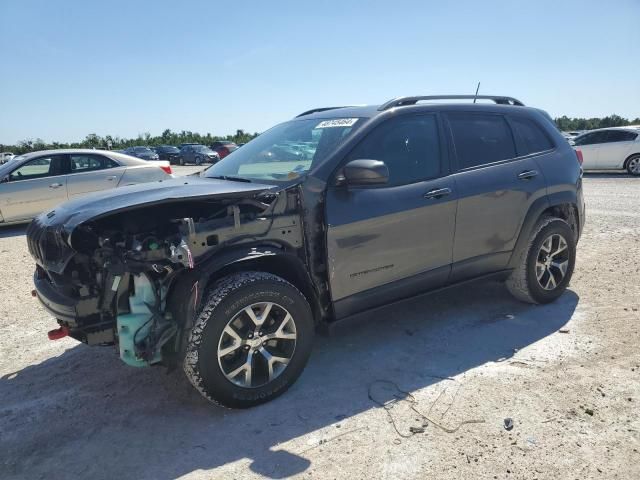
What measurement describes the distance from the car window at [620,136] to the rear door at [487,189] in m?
13.6

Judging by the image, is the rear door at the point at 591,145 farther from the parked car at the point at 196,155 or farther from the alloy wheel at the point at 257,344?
the parked car at the point at 196,155

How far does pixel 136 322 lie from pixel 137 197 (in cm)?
78

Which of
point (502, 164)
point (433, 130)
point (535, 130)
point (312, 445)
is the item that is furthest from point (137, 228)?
point (535, 130)

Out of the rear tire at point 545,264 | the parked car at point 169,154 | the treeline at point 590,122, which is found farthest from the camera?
the treeline at point 590,122

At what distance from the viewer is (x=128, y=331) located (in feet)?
9.44

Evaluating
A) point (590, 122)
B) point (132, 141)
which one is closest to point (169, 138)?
point (132, 141)

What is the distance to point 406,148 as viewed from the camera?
147 inches

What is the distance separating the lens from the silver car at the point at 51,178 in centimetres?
913

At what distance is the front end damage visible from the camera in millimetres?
2863

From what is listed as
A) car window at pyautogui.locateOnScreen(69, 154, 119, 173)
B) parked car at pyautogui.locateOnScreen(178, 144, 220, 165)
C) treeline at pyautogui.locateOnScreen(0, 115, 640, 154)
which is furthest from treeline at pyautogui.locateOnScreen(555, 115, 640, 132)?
car window at pyautogui.locateOnScreen(69, 154, 119, 173)

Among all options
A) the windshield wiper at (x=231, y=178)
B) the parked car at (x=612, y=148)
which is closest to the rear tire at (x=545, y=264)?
the windshield wiper at (x=231, y=178)

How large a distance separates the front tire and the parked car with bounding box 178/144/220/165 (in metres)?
36.1

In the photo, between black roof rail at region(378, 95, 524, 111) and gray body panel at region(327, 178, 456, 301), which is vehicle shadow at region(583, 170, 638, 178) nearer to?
black roof rail at region(378, 95, 524, 111)

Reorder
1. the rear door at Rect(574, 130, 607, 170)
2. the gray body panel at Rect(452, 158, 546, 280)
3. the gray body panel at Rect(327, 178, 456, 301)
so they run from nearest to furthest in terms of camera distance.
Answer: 1. the gray body panel at Rect(327, 178, 456, 301)
2. the gray body panel at Rect(452, 158, 546, 280)
3. the rear door at Rect(574, 130, 607, 170)
